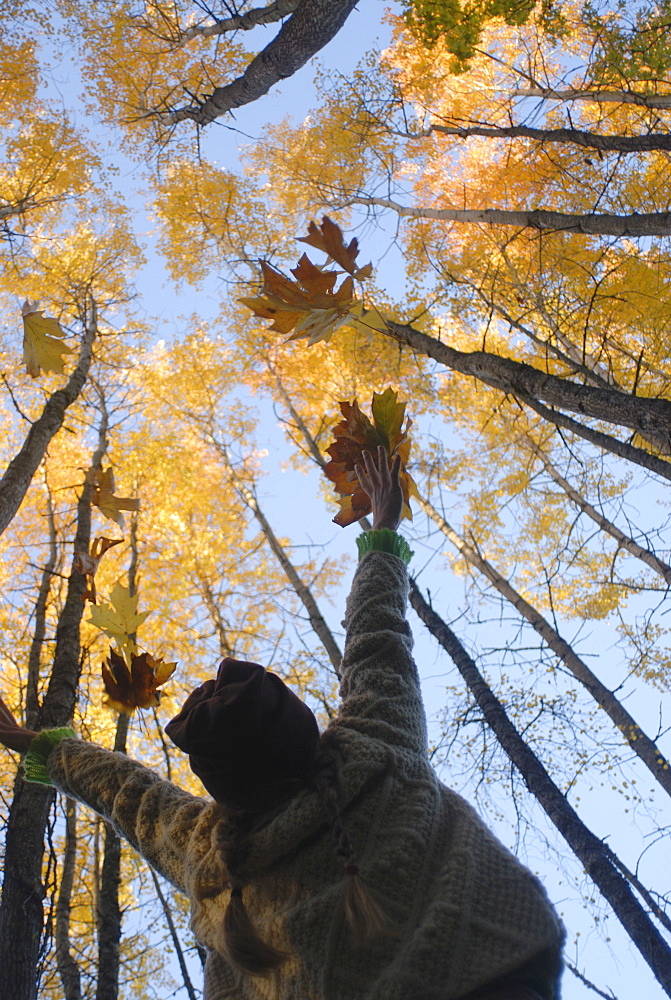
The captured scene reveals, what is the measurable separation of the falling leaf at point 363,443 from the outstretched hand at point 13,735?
117cm

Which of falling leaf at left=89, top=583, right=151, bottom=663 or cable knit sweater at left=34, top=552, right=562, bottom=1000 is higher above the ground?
falling leaf at left=89, top=583, right=151, bottom=663

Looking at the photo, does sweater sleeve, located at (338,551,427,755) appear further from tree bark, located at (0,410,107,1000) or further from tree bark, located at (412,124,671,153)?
tree bark, located at (412,124,671,153)

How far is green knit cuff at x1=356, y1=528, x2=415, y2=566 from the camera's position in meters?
1.75

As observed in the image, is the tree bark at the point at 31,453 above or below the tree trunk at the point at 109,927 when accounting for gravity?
above

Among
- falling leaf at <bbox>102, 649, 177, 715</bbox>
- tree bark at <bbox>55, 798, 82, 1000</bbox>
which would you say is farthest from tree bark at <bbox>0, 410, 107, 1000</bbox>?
tree bark at <bbox>55, 798, 82, 1000</bbox>

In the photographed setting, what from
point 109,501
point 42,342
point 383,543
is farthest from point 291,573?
point 383,543

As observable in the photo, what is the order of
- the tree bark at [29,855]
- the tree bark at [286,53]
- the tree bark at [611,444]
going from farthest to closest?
the tree bark at [286,53] < the tree bark at [611,444] < the tree bark at [29,855]

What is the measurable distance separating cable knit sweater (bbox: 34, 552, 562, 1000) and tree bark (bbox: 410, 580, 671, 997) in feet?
11.0

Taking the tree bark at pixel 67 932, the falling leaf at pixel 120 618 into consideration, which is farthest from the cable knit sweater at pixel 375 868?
the tree bark at pixel 67 932

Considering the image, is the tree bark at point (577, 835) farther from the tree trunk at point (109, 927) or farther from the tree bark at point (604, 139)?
the tree bark at point (604, 139)

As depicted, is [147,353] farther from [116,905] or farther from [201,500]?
[116,905]

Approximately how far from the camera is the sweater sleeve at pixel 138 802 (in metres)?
1.52

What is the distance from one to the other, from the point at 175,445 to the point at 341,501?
766 cm

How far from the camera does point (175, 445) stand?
9.47 metres
